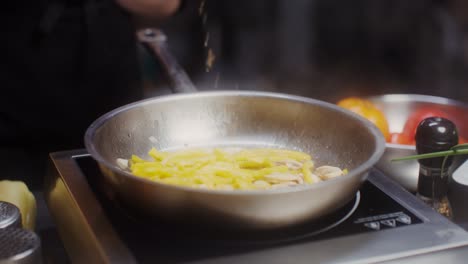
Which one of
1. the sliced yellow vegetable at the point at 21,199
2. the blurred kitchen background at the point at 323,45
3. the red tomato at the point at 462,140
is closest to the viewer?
the sliced yellow vegetable at the point at 21,199

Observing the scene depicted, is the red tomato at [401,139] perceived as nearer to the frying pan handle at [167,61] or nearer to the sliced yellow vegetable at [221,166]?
the sliced yellow vegetable at [221,166]

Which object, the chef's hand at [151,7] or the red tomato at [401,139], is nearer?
the red tomato at [401,139]

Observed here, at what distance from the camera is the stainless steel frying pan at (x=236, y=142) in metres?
0.83

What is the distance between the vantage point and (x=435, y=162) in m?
1.09

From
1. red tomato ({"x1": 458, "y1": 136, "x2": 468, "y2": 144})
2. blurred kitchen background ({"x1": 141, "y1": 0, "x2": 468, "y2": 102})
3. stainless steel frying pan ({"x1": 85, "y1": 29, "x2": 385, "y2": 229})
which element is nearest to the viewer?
stainless steel frying pan ({"x1": 85, "y1": 29, "x2": 385, "y2": 229})

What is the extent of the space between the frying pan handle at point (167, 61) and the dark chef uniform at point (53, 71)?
0.42 metres

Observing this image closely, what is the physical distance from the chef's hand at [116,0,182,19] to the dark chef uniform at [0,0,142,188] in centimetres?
5

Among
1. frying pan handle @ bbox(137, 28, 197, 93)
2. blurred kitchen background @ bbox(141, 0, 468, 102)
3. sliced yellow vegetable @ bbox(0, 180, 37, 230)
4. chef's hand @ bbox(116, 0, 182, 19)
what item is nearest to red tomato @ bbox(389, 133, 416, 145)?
frying pan handle @ bbox(137, 28, 197, 93)

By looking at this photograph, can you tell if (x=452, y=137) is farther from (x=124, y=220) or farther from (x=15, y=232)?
(x=15, y=232)

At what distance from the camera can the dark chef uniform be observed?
1.95 meters

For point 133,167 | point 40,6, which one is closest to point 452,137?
point 133,167

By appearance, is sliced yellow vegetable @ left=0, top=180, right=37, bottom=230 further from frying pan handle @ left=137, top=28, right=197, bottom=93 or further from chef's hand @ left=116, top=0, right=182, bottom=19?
chef's hand @ left=116, top=0, right=182, bottom=19

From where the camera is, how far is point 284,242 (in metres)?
0.88

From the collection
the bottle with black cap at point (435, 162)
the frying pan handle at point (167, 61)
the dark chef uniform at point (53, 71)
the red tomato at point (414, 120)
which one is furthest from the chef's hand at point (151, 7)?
the bottle with black cap at point (435, 162)
